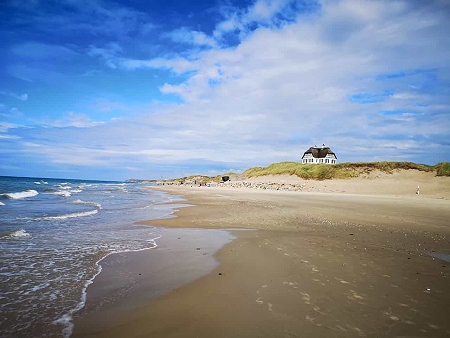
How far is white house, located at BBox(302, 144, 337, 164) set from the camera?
74.5 m

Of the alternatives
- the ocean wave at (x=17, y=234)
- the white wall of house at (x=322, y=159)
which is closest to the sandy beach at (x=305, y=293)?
the ocean wave at (x=17, y=234)

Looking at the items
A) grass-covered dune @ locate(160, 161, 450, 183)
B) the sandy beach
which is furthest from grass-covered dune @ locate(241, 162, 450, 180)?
the sandy beach

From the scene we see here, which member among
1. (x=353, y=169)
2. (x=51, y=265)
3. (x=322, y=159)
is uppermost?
(x=322, y=159)

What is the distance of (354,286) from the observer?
197 inches

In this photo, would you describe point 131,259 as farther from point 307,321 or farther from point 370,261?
point 370,261

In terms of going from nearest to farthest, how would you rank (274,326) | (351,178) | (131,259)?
(274,326) → (131,259) → (351,178)

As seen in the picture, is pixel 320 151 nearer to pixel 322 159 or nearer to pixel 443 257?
pixel 322 159

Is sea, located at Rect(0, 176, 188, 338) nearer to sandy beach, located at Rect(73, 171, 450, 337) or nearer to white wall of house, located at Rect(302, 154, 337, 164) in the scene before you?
sandy beach, located at Rect(73, 171, 450, 337)

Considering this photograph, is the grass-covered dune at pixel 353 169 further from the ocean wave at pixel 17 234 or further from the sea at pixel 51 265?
the ocean wave at pixel 17 234

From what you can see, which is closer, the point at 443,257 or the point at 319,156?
the point at 443,257

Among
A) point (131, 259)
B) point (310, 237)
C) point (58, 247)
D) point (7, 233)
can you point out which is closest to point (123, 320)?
point (131, 259)

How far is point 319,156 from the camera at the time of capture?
76.0m

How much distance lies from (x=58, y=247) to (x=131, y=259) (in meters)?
2.80

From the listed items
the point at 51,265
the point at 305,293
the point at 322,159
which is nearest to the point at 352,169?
the point at 322,159
